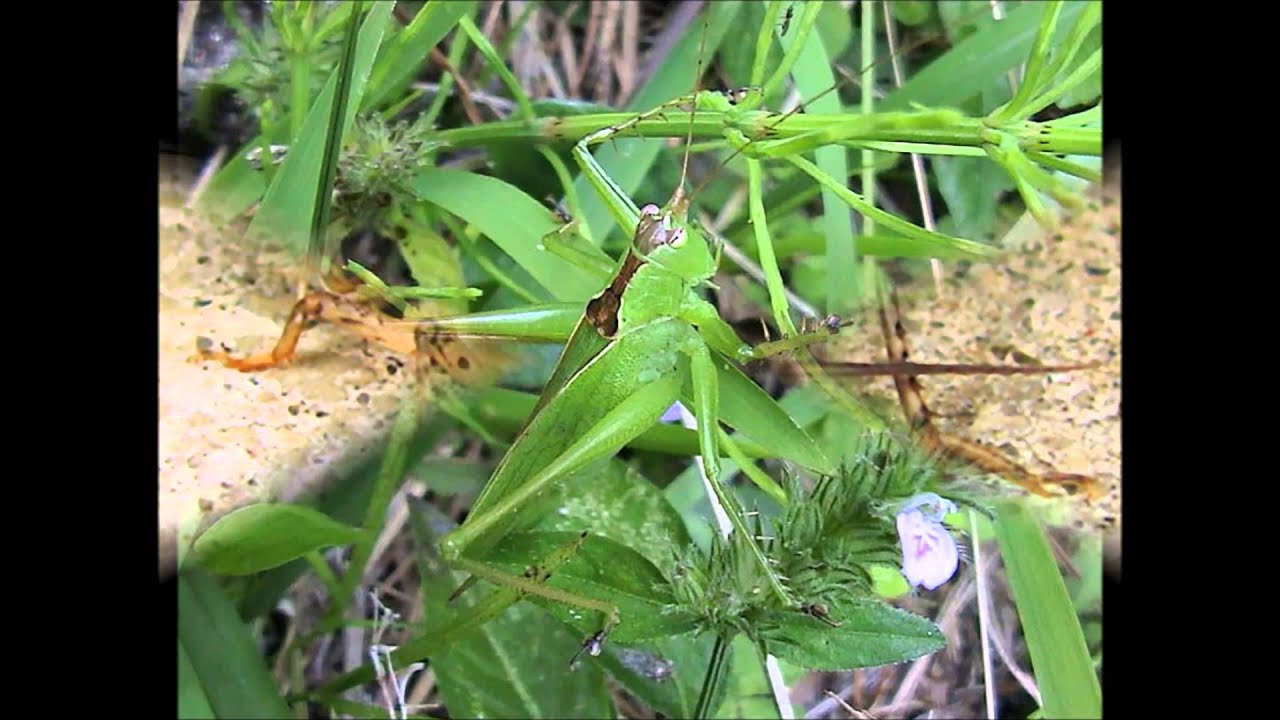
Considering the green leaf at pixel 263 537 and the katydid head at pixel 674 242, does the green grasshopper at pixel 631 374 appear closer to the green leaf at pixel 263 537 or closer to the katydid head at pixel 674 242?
the katydid head at pixel 674 242

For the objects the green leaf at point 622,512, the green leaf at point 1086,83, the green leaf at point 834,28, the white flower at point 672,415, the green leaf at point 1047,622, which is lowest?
the green leaf at point 1047,622

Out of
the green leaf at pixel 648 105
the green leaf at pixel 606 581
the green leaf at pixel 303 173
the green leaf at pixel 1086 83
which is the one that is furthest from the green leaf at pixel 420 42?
the green leaf at pixel 1086 83

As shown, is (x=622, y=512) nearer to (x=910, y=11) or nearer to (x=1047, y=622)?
(x=1047, y=622)

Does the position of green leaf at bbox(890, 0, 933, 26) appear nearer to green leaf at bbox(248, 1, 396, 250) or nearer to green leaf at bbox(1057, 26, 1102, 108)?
green leaf at bbox(1057, 26, 1102, 108)

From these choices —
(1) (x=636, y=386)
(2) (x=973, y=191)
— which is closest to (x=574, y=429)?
(1) (x=636, y=386)

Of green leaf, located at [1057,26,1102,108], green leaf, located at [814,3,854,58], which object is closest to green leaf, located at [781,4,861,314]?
green leaf, located at [814,3,854,58]

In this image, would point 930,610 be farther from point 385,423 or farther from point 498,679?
point 385,423

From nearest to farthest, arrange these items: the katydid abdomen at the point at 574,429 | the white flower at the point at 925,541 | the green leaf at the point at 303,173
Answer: the white flower at the point at 925,541
the katydid abdomen at the point at 574,429
the green leaf at the point at 303,173
